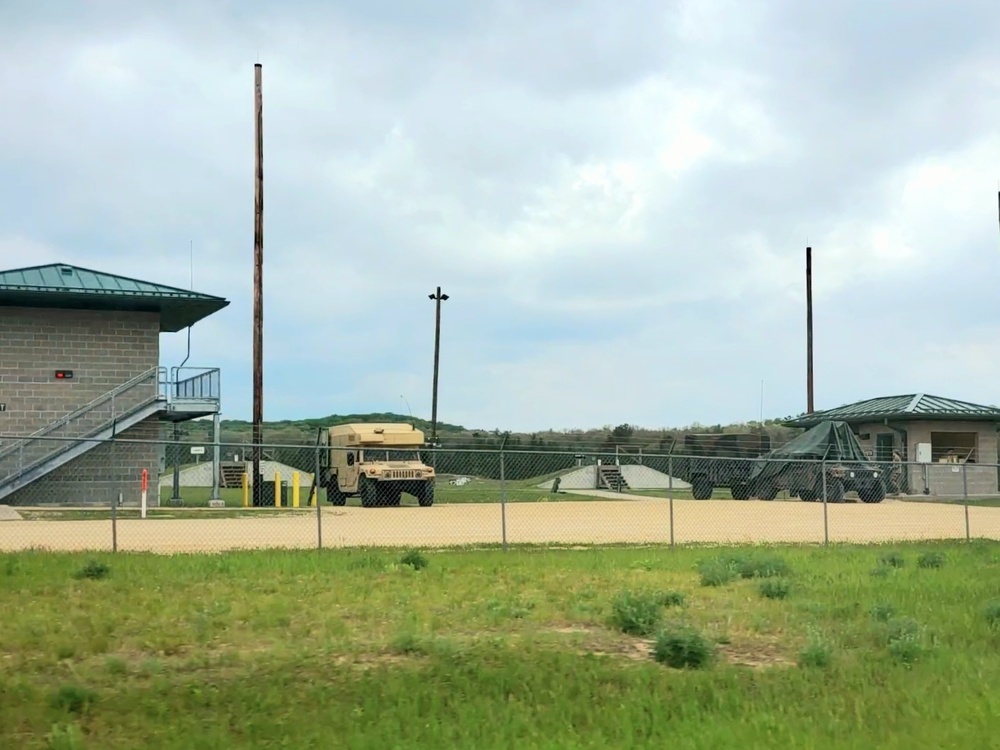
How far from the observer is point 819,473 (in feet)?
132

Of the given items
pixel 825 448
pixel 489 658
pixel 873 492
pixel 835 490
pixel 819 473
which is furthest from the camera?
pixel 825 448

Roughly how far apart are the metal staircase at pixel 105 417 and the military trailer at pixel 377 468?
14.9 feet

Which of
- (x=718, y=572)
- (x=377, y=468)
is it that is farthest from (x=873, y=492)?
(x=718, y=572)

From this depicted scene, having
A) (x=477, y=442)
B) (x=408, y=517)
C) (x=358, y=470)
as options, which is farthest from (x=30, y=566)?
(x=477, y=442)

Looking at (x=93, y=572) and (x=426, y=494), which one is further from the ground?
(x=426, y=494)

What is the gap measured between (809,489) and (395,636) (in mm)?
33854

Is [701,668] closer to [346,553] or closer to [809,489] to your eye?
[346,553]

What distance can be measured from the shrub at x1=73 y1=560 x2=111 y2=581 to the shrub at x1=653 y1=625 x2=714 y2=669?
7747 millimetres

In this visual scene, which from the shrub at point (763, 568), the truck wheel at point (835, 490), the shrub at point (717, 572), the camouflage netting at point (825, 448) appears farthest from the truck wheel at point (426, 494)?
the shrub at point (763, 568)

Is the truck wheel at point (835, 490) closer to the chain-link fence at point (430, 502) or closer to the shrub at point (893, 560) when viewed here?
the chain-link fence at point (430, 502)

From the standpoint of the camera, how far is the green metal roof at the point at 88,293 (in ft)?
119

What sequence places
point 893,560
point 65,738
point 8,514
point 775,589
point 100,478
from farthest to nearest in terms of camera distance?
point 100,478 < point 8,514 < point 893,560 < point 775,589 < point 65,738

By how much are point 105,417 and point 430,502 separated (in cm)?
1109

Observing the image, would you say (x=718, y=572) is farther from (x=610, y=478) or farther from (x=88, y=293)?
(x=610, y=478)
